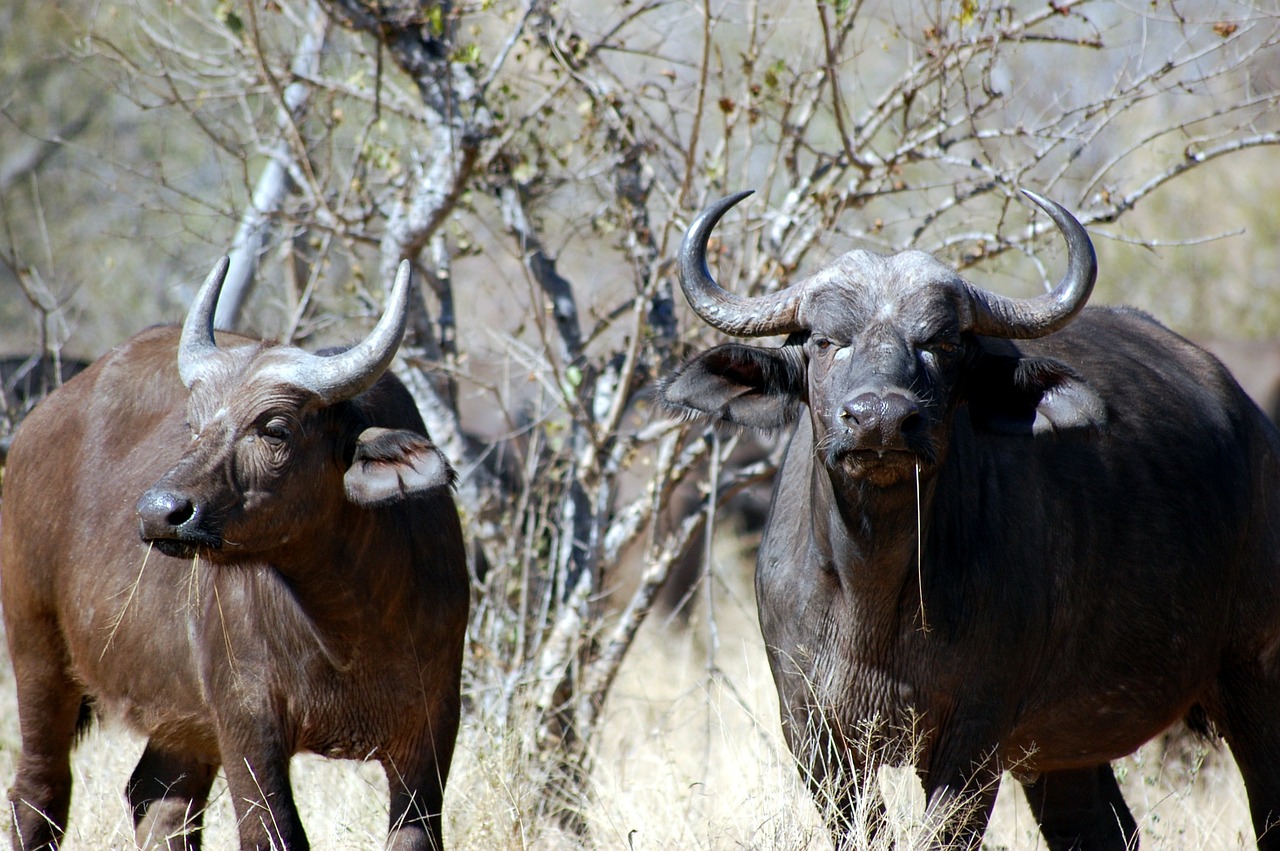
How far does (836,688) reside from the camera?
4113 mm

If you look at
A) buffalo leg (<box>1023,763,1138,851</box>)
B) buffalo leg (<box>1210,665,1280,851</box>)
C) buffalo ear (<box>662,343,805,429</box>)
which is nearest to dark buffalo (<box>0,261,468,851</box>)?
buffalo ear (<box>662,343,805,429</box>)

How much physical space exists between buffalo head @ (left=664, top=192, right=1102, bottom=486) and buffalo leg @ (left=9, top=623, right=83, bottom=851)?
Answer: 8.71 feet

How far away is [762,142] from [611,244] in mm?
Answer: 879

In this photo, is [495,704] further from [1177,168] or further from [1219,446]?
[1177,168]

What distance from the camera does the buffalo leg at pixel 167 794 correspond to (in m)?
4.98

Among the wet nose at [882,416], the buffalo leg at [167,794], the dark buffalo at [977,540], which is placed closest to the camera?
the wet nose at [882,416]

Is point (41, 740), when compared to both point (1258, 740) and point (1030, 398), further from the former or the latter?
point (1258, 740)

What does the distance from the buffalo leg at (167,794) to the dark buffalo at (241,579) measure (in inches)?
0.5

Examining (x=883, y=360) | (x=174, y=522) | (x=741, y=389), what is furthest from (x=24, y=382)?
(x=883, y=360)

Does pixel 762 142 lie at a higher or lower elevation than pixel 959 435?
higher

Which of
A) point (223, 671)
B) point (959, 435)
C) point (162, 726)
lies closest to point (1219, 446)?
point (959, 435)

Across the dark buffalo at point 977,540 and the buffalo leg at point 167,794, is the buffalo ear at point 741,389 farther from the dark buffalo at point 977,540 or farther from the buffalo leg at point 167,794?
the buffalo leg at point 167,794

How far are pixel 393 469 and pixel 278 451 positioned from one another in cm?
34

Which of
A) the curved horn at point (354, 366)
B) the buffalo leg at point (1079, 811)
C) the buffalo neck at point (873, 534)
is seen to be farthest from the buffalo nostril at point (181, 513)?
the buffalo leg at point (1079, 811)
